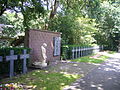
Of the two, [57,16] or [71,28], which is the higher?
[57,16]

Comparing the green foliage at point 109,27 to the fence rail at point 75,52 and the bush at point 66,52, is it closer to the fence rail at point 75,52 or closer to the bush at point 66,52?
the fence rail at point 75,52

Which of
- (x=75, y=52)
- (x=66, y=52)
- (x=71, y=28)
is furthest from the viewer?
(x=71, y=28)

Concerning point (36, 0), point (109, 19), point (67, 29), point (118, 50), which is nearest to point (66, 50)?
point (67, 29)

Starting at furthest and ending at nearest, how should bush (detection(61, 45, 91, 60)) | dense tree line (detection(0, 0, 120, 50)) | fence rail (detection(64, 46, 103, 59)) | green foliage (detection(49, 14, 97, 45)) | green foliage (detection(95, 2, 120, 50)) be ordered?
1. green foliage (detection(95, 2, 120, 50))
2. green foliage (detection(49, 14, 97, 45))
3. fence rail (detection(64, 46, 103, 59))
4. bush (detection(61, 45, 91, 60))
5. dense tree line (detection(0, 0, 120, 50))

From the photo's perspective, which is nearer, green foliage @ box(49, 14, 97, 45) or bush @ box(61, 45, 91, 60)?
bush @ box(61, 45, 91, 60)

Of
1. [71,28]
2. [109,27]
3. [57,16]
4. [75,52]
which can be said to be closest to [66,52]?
[75,52]

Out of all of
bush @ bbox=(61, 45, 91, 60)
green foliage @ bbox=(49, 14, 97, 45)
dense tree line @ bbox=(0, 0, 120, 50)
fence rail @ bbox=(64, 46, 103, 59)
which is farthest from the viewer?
green foliage @ bbox=(49, 14, 97, 45)

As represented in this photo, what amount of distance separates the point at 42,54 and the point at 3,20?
26.0ft

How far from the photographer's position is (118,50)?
26875 millimetres

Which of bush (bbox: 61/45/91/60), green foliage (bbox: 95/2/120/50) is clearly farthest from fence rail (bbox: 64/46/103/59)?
green foliage (bbox: 95/2/120/50)

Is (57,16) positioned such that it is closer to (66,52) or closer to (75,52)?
(75,52)

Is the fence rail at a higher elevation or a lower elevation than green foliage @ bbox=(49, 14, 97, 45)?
lower

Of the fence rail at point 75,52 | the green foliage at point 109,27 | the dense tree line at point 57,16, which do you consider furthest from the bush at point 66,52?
the green foliage at point 109,27

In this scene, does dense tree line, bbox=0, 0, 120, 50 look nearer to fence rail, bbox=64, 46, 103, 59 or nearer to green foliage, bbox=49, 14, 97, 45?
green foliage, bbox=49, 14, 97, 45
